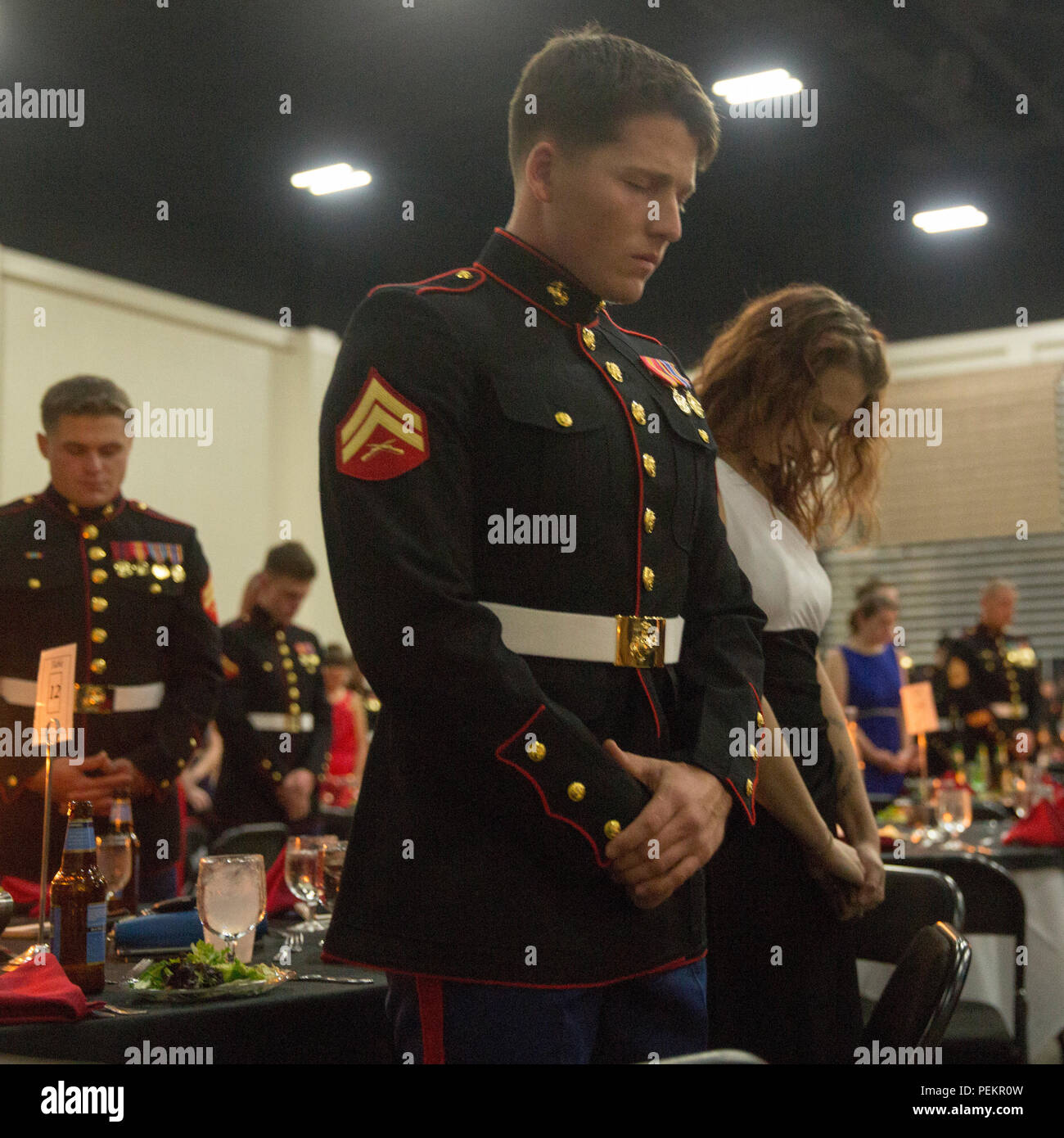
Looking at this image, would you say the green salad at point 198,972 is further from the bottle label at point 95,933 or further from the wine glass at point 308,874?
the wine glass at point 308,874

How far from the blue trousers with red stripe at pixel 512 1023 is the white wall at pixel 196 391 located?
4902 millimetres

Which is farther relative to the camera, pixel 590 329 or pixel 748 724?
pixel 590 329

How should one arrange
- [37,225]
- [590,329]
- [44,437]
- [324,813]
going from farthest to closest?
[37,225], [324,813], [44,437], [590,329]

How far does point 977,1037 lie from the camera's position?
8.61 ft

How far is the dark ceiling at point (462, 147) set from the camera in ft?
16.3

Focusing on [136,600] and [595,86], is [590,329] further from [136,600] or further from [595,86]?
[136,600]

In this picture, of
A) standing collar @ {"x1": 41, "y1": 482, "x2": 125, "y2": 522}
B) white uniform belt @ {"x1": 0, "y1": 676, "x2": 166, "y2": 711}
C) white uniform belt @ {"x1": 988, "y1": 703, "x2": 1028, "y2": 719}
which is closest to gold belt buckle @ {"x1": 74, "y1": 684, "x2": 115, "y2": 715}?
white uniform belt @ {"x1": 0, "y1": 676, "x2": 166, "y2": 711}

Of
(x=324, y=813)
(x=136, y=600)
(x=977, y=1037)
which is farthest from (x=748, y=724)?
(x=324, y=813)

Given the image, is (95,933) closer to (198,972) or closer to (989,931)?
(198,972)

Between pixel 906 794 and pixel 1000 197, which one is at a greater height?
pixel 1000 197

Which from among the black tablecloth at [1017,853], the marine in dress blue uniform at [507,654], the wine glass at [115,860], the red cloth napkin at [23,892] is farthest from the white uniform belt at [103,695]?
the black tablecloth at [1017,853]

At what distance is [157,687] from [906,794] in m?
4.64

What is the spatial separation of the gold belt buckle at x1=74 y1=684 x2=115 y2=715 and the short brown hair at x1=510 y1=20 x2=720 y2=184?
172cm

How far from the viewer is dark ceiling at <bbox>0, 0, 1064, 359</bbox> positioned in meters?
4.97
